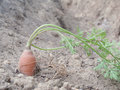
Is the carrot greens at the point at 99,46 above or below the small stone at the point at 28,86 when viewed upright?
above

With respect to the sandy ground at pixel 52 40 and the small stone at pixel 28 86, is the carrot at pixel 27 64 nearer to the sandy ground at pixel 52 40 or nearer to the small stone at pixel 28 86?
the sandy ground at pixel 52 40

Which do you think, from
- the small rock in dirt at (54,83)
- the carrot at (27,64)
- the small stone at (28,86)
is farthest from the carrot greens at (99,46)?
the small stone at (28,86)

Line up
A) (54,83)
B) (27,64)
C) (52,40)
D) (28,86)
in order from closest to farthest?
(28,86) < (54,83) < (27,64) < (52,40)

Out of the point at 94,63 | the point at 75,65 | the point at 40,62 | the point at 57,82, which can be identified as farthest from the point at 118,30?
the point at 57,82

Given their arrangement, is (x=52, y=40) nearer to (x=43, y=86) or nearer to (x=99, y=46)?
(x=99, y=46)

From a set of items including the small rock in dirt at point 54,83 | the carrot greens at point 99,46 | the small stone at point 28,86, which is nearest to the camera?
the small stone at point 28,86

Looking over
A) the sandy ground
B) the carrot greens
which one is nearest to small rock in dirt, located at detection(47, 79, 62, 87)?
the sandy ground

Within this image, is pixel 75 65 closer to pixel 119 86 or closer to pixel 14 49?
pixel 119 86

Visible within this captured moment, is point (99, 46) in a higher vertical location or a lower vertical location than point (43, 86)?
higher

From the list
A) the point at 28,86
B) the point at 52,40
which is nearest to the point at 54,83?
the point at 28,86
